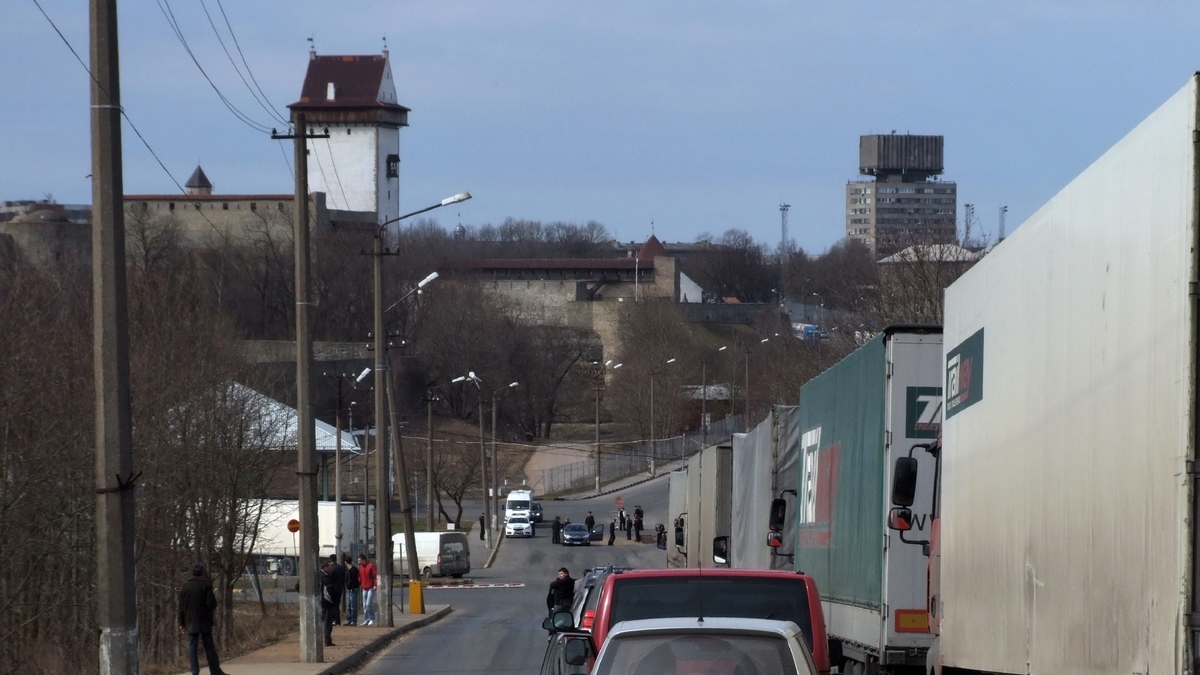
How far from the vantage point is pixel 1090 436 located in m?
6.27

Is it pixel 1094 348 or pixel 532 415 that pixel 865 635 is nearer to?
pixel 1094 348

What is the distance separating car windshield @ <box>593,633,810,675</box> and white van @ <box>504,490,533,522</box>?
2899 inches

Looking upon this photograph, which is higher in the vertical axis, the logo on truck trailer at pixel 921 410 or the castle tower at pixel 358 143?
the castle tower at pixel 358 143

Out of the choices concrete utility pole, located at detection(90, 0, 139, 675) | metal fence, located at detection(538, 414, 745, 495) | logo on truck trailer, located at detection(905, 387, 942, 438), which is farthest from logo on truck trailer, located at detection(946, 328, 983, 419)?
metal fence, located at detection(538, 414, 745, 495)

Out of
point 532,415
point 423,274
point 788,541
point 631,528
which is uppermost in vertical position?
point 423,274

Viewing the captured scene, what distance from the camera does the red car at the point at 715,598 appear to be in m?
9.13

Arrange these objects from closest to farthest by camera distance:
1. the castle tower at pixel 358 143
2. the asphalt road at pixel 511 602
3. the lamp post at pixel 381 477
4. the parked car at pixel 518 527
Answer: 1. the asphalt road at pixel 511 602
2. the lamp post at pixel 381 477
3. the parked car at pixel 518 527
4. the castle tower at pixel 358 143

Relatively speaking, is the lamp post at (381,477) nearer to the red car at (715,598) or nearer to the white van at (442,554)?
the red car at (715,598)

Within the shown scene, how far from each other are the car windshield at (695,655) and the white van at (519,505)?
73627 millimetres

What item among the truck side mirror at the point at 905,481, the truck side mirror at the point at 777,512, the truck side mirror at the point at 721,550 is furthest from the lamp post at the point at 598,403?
the truck side mirror at the point at 905,481

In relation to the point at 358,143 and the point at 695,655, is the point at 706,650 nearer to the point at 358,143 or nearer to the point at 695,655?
the point at 695,655

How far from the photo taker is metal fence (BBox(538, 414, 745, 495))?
103625mm

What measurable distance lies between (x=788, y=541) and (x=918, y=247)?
98.1 ft

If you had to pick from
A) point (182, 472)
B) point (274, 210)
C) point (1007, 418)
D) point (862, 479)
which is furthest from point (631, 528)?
point (274, 210)
